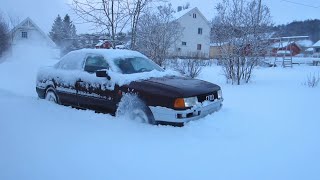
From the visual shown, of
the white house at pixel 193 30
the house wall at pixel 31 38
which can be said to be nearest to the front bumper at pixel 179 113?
the white house at pixel 193 30

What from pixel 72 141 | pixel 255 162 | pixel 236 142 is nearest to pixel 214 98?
pixel 236 142

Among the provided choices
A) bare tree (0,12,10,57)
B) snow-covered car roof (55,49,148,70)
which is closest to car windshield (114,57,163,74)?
snow-covered car roof (55,49,148,70)

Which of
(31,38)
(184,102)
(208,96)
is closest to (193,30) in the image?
(31,38)

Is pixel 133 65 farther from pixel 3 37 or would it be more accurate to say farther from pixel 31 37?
pixel 31 37

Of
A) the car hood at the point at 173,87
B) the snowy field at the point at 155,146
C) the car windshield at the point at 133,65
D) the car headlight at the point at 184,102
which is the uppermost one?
the car windshield at the point at 133,65

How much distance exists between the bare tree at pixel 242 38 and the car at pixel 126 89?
21.9 ft

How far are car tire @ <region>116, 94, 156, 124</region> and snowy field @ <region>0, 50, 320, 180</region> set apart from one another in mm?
183

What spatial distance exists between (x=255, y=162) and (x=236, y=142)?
2.25 ft

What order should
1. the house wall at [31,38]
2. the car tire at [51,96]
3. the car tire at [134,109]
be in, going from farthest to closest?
the house wall at [31,38], the car tire at [51,96], the car tire at [134,109]

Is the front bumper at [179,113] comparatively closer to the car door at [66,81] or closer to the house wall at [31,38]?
the car door at [66,81]

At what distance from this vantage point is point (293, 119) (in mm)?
6113

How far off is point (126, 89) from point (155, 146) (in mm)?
1490

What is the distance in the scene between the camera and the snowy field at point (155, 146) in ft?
12.0

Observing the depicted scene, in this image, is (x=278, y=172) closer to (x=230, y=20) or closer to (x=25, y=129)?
(x=25, y=129)
